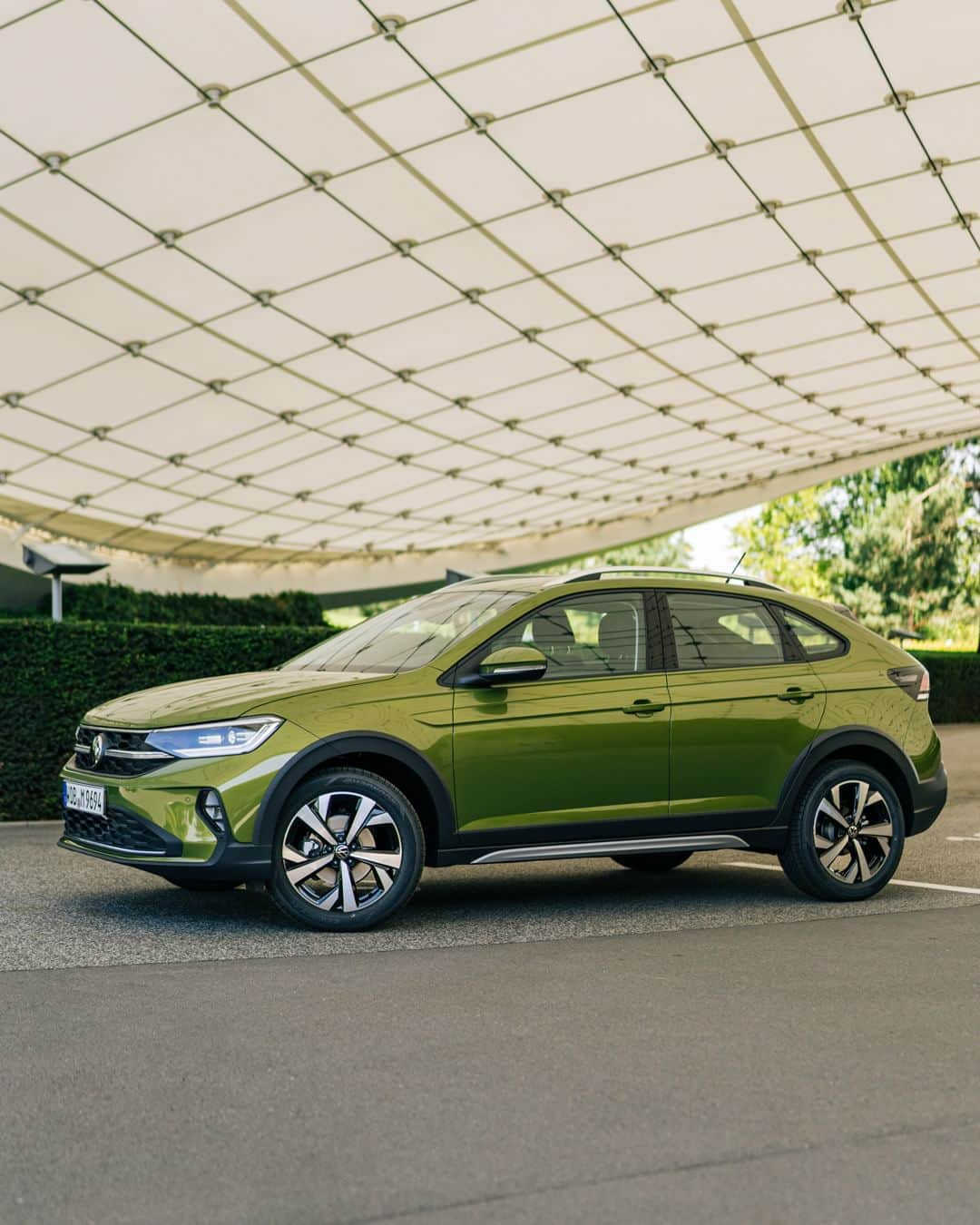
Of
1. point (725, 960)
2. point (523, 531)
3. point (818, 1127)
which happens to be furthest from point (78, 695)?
point (523, 531)

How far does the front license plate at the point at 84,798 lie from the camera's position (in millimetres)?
6766

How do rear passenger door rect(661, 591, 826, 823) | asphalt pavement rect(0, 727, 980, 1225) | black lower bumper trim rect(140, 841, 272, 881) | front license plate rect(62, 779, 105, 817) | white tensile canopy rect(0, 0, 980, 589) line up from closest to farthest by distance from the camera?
A: asphalt pavement rect(0, 727, 980, 1225) < black lower bumper trim rect(140, 841, 272, 881) < front license plate rect(62, 779, 105, 817) < rear passenger door rect(661, 591, 826, 823) < white tensile canopy rect(0, 0, 980, 589)

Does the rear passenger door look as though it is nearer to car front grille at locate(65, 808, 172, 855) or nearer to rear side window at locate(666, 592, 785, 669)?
rear side window at locate(666, 592, 785, 669)

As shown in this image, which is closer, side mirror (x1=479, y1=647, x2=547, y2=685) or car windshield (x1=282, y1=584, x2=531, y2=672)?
side mirror (x1=479, y1=647, x2=547, y2=685)

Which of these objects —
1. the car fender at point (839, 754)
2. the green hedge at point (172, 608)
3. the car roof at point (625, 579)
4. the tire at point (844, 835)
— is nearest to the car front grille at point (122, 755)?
the car roof at point (625, 579)

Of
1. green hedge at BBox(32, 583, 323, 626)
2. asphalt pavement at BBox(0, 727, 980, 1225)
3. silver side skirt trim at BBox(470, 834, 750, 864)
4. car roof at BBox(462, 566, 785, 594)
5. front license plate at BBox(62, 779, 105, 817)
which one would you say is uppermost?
green hedge at BBox(32, 583, 323, 626)

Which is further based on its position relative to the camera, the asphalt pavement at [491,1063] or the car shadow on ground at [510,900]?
the car shadow on ground at [510,900]

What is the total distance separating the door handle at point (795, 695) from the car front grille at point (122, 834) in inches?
125

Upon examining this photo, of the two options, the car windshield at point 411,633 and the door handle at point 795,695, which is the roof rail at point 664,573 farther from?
the door handle at point 795,695

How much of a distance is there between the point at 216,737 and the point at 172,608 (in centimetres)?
2153

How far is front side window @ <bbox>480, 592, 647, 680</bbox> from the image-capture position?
7.34 m

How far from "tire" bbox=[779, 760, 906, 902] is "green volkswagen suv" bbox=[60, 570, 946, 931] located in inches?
0.4

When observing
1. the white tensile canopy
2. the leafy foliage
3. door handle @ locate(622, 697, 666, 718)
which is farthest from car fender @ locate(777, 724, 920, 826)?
the leafy foliage

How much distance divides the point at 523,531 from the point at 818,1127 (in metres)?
38.2
